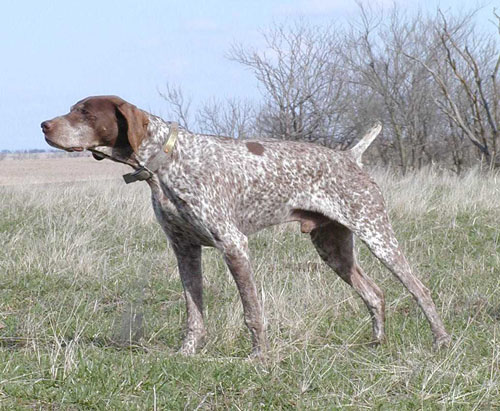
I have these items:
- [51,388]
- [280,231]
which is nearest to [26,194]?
[280,231]

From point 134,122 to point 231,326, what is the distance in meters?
1.35

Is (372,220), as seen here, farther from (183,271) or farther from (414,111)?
(414,111)

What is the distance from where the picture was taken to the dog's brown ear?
432 cm

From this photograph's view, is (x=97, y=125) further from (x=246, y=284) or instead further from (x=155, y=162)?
(x=246, y=284)

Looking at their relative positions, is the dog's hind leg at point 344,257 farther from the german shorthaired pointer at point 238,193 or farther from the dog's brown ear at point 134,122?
the dog's brown ear at point 134,122

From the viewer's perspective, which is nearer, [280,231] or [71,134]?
[71,134]

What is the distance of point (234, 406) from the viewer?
3.53 m

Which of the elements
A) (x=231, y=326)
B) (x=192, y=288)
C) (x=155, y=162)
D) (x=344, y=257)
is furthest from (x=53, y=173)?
(x=155, y=162)

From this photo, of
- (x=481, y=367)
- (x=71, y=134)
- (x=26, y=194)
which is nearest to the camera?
Answer: (x=481, y=367)

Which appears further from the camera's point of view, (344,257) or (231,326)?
(344,257)

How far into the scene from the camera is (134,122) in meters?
4.35

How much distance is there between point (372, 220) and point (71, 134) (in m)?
1.92

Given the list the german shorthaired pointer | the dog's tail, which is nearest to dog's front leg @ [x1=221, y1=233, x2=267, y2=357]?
the german shorthaired pointer

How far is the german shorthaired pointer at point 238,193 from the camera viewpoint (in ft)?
14.4
